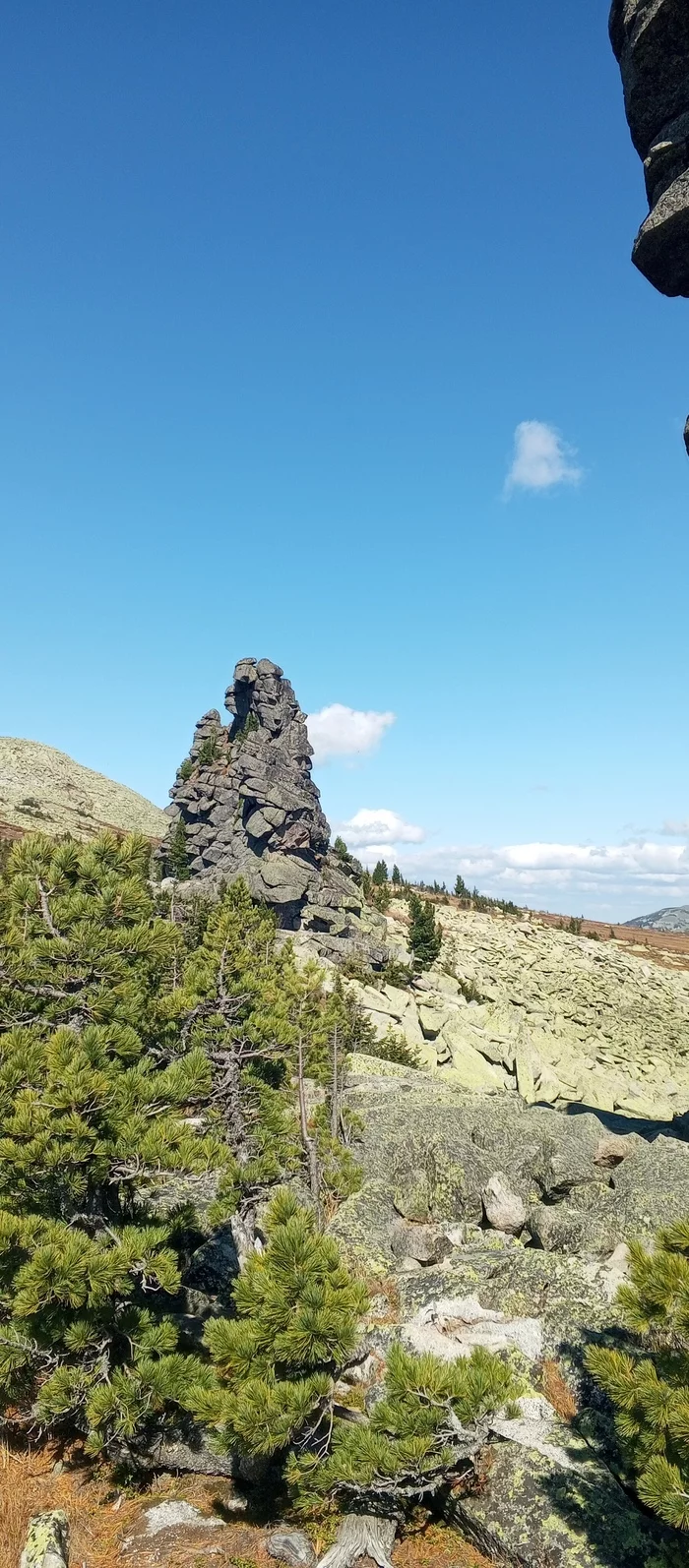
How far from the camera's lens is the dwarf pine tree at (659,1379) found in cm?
559

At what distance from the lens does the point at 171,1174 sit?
8391mm

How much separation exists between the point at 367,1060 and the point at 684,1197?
15498 mm

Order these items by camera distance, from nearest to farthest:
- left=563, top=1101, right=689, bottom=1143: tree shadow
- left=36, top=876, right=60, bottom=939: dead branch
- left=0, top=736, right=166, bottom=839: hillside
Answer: left=36, top=876, right=60, bottom=939: dead branch
left=563, top=1101, right=689, bottom=1143: tree shadow
left=0, top=736, right=166, bottom=839: hillside

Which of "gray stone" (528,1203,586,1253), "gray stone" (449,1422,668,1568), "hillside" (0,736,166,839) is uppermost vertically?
"hillside" (0,736,166,839)

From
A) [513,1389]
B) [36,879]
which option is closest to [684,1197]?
[513,1389]

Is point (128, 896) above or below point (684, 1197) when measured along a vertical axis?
above

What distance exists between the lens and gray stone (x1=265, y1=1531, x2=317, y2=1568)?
7594mm

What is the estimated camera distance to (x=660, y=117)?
2052 cm

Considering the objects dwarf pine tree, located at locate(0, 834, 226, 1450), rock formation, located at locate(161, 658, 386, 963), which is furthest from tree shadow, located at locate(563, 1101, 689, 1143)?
rock formation, located at locate(161, 658, 386, 963)

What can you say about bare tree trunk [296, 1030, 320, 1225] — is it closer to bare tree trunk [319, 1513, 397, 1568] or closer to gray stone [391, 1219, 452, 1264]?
gray stone [391, 1219, 452, 1264]

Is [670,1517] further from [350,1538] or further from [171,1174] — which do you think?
[171,1174]

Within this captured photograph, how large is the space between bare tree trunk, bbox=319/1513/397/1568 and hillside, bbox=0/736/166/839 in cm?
9100

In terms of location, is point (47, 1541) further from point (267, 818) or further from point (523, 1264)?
point (267, 818)

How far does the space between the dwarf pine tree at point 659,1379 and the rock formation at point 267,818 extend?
2069 inches
